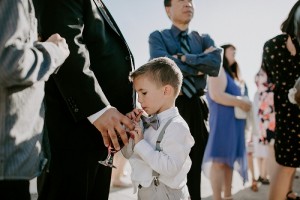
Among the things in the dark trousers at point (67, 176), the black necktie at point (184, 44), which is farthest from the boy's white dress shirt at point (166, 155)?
the black necktie at point (184, 44)

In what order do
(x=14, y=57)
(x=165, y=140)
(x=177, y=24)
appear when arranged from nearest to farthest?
(x=14, y=57)
(x=165, y=140)
(x=177, y=24)

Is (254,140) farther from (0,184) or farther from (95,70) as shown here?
(0,184)

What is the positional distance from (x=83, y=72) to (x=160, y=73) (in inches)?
17.8

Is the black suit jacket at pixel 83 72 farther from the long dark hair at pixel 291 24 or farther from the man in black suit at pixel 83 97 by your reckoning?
the long dark hair at pixel 291 24

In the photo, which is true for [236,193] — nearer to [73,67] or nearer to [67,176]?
[67,176]

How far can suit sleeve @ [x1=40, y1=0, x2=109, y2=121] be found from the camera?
170 centimetres

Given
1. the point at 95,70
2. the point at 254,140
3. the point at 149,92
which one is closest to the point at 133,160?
the point at 149,92

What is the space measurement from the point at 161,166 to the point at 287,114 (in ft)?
4.93

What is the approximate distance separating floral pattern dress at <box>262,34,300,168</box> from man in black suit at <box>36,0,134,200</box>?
147 centimetres

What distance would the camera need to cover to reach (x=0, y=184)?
1.21 meters

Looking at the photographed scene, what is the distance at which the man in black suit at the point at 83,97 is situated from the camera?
5.59ft

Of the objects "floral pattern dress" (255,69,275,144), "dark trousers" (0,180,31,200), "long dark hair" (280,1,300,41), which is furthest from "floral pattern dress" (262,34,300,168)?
"dark trousers" (0,180,31,200)

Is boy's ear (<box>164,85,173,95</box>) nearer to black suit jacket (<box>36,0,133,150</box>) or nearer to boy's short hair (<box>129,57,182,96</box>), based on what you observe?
boy's short hair (<box>129,57,182,96</box>)

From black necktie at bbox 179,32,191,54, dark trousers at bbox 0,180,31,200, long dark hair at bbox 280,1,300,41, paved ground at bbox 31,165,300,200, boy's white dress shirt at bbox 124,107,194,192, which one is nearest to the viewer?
dark trousers at bbox 0,180,31,200
